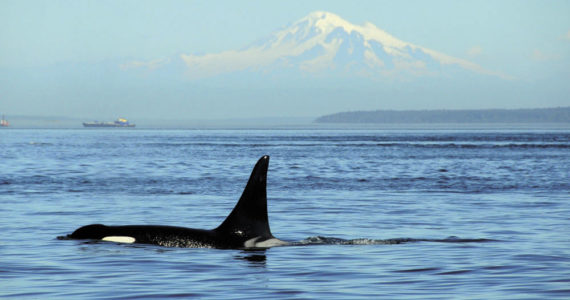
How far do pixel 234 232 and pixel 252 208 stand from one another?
595 mm

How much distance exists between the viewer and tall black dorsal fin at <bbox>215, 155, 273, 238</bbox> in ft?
50.2

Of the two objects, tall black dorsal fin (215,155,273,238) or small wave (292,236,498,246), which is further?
small wave (292,236,498,246)

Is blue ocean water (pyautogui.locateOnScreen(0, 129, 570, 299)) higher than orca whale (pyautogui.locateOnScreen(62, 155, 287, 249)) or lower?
lower

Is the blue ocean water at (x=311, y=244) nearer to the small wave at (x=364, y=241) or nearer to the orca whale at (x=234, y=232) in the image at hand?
the small wave at (x=364, y=241)

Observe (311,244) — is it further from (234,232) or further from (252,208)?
(252,208)

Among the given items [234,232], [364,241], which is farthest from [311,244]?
[234,232]

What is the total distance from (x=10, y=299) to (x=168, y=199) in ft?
57.9

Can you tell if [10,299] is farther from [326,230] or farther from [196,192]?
[196,192]

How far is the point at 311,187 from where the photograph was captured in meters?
35.5

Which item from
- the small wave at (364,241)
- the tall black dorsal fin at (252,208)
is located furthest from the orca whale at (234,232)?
the small wave at (364,241)

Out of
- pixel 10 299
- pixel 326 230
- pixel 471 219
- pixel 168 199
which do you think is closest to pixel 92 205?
pixel 168 199

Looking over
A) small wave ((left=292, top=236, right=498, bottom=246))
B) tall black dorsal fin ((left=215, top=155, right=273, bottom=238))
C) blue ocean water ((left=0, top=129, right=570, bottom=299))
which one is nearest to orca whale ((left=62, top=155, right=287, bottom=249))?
tall black dorsal fin ((left=215, top=155, right=273, bottom=238))

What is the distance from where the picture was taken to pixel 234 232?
51.4 feet

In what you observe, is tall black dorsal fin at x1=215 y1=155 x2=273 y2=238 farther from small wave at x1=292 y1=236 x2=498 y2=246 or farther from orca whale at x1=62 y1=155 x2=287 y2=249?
small wave at x1=292 y1=236 x2=498 y2=246
